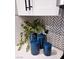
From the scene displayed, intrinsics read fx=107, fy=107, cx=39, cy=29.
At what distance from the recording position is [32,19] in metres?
1.73

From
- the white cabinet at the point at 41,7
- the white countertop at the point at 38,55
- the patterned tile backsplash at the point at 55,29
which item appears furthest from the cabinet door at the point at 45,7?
the white countertop at the point at 38,55

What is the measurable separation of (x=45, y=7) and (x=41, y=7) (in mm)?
49

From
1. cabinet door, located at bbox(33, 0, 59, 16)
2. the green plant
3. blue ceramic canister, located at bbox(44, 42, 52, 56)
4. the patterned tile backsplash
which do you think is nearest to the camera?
cabinet door, located at bbox(33, 0, 59, 16)

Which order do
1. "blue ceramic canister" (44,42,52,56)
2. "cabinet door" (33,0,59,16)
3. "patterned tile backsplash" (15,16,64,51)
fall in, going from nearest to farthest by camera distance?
"cabinet door" (33,0,59,16), "blue ceramic canister" (44,42,52,56), "patterned tile backsplash" (15,16,64,51)

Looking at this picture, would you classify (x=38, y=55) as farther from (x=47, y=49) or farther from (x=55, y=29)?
(x=55, y=29)

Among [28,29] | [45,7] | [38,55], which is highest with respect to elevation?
[45,7]

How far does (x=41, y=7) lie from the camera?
117 centimetres

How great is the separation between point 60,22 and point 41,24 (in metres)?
0.33

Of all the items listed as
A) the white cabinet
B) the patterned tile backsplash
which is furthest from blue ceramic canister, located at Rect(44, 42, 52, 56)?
the white cabinet

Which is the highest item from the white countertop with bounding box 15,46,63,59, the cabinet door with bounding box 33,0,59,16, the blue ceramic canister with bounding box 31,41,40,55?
the cabinet door with bounding box 33,0,59,16

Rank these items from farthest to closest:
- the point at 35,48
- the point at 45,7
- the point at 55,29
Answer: the point at 55,29
the point at 35,48
the point at 45,7

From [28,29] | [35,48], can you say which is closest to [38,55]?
[35,48]

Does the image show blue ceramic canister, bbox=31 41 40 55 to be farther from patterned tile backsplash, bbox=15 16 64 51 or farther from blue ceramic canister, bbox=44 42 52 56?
patterned tile backsplash, bbox=15 16 64 51

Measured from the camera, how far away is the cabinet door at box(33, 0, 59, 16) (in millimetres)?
1098
